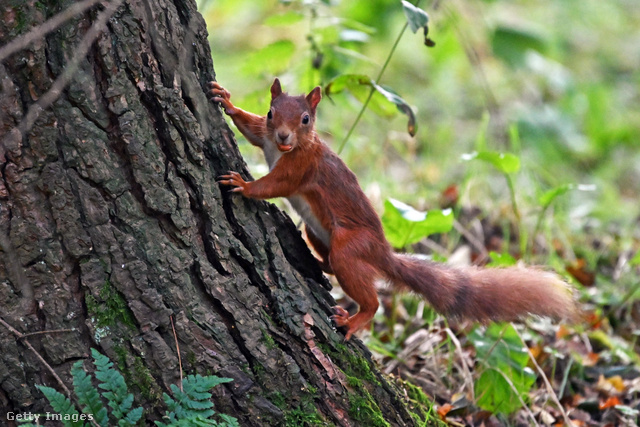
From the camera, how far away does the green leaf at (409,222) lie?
303 centimetres

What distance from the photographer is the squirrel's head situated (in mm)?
2797

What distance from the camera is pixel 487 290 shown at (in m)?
2.82

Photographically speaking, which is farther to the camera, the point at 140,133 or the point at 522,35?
the point at 522,35

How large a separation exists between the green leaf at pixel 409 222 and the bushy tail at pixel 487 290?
0.23 meters

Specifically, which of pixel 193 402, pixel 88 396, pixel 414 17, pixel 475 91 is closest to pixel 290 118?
pixel 414 17

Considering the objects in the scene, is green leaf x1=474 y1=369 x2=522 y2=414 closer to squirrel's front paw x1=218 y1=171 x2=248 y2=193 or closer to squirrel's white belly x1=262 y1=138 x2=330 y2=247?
squirrel's white belly x1=262 y1=138 x2=330 y2=247

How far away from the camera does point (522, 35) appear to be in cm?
518

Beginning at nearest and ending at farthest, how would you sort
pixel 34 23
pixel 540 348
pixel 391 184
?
1. pixel 34 23
2. pixel 540 348
3. pixel 391 184

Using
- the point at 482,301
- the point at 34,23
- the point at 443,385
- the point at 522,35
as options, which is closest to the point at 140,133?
the point at 34,23

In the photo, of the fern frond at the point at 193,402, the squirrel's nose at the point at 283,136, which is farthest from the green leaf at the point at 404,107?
the fern frond at the point at 193,402

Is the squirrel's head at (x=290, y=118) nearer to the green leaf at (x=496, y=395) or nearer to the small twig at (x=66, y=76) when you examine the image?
the small twig at (x=66, y=76)

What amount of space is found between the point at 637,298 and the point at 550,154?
2.51 metres

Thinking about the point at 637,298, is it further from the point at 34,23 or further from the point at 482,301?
the point at 34,23
